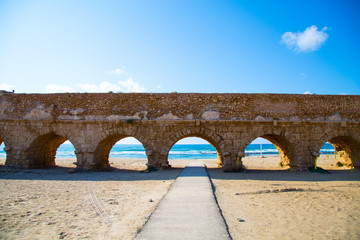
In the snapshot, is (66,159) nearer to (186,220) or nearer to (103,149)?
(103,149)

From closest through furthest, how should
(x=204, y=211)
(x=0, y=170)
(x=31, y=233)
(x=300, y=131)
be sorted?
(x=31, y=233), (x=204, y=211), (x=0, y=170), (x=300, y=131)

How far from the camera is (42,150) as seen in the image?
12234 millimetres

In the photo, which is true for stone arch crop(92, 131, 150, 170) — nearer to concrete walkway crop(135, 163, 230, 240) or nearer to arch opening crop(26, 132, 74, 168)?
arch opening crop(26, 132, 74, 168)

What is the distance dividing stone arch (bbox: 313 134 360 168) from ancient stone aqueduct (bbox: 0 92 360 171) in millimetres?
110

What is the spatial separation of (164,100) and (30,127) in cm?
733

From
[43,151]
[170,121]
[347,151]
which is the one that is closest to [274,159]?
[347,151]

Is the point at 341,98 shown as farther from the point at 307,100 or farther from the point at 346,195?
the point at 346,195

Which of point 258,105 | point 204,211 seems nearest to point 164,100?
point 258,105

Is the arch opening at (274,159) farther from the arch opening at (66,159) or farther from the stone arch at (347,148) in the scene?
the arch opening at (66,159)

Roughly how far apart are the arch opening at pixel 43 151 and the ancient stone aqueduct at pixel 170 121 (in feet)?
0.26

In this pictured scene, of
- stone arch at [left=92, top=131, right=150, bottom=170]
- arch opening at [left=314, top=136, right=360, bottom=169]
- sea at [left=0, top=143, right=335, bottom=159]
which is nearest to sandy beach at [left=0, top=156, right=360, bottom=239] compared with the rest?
stone arch at [left=92, top=131, right=150, bottom=170]

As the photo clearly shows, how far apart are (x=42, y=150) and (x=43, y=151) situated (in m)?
0.11

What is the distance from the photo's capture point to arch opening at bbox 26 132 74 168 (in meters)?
11.3

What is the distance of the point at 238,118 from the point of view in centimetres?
1099
